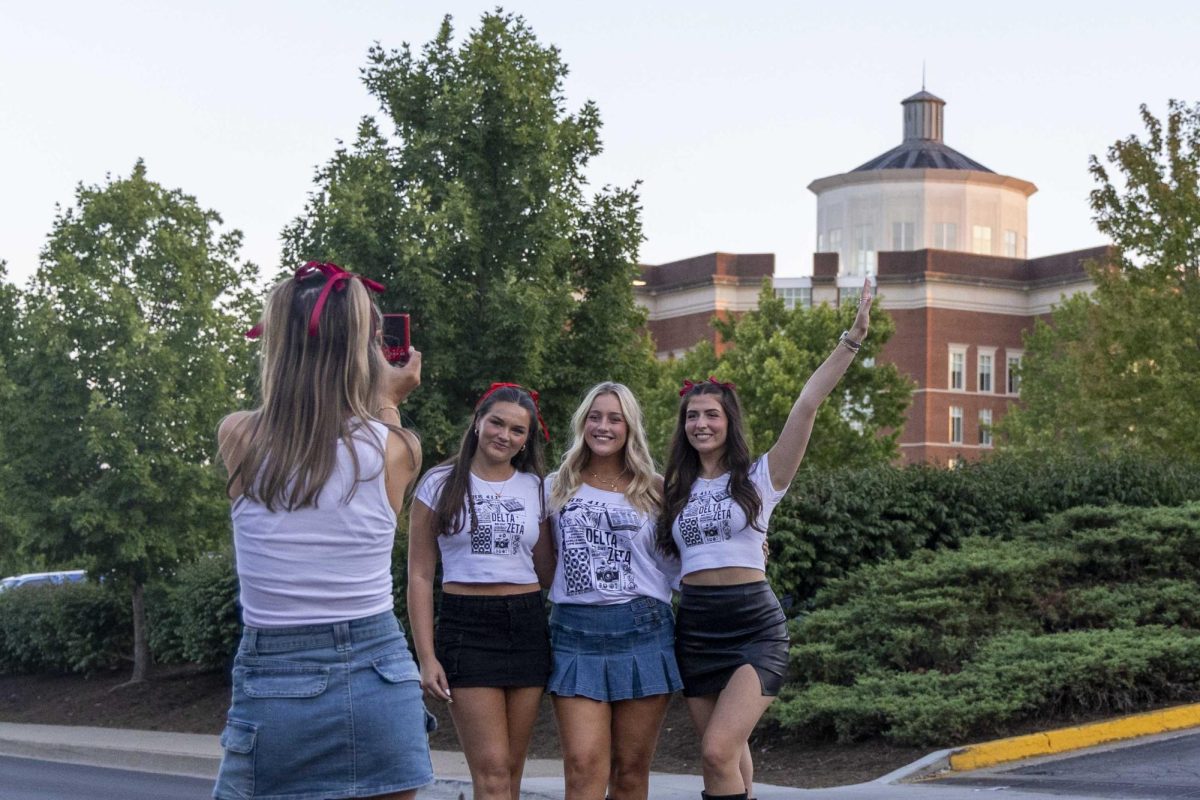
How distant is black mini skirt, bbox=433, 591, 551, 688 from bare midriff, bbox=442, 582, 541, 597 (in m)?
0.01

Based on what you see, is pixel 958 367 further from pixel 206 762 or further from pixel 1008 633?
pixel 1008 633

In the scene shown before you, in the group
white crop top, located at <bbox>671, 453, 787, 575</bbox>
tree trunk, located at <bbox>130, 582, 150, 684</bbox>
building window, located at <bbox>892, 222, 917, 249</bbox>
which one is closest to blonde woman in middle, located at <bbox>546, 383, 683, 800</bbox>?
white crop top, located at <bbox>671, 453, 787, 575</bbox>

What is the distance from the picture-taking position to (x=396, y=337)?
3979 mm

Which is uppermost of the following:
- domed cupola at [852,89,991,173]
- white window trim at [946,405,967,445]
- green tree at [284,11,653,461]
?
domed cupola at [852,89,991,173]

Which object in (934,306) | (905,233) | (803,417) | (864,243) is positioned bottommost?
(803,417)

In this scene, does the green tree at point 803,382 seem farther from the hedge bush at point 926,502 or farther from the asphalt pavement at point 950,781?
the asphalt pavement at point 950,781

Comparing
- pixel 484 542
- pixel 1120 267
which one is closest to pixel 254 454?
pixel 484 542

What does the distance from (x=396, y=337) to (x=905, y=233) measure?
363 ft

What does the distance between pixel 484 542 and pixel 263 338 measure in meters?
2.54

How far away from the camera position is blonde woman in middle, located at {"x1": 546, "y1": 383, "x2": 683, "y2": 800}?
5.89 m

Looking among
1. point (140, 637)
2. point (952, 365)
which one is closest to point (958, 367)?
point (952, 365)

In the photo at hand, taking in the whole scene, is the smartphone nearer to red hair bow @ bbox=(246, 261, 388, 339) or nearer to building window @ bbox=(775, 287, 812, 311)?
red hair bow @ bbox=(246, 261, 388, 339)

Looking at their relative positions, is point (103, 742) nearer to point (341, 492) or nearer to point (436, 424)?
point (436, 424)

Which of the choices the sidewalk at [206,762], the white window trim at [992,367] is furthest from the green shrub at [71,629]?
the white window trim at [992,367]
